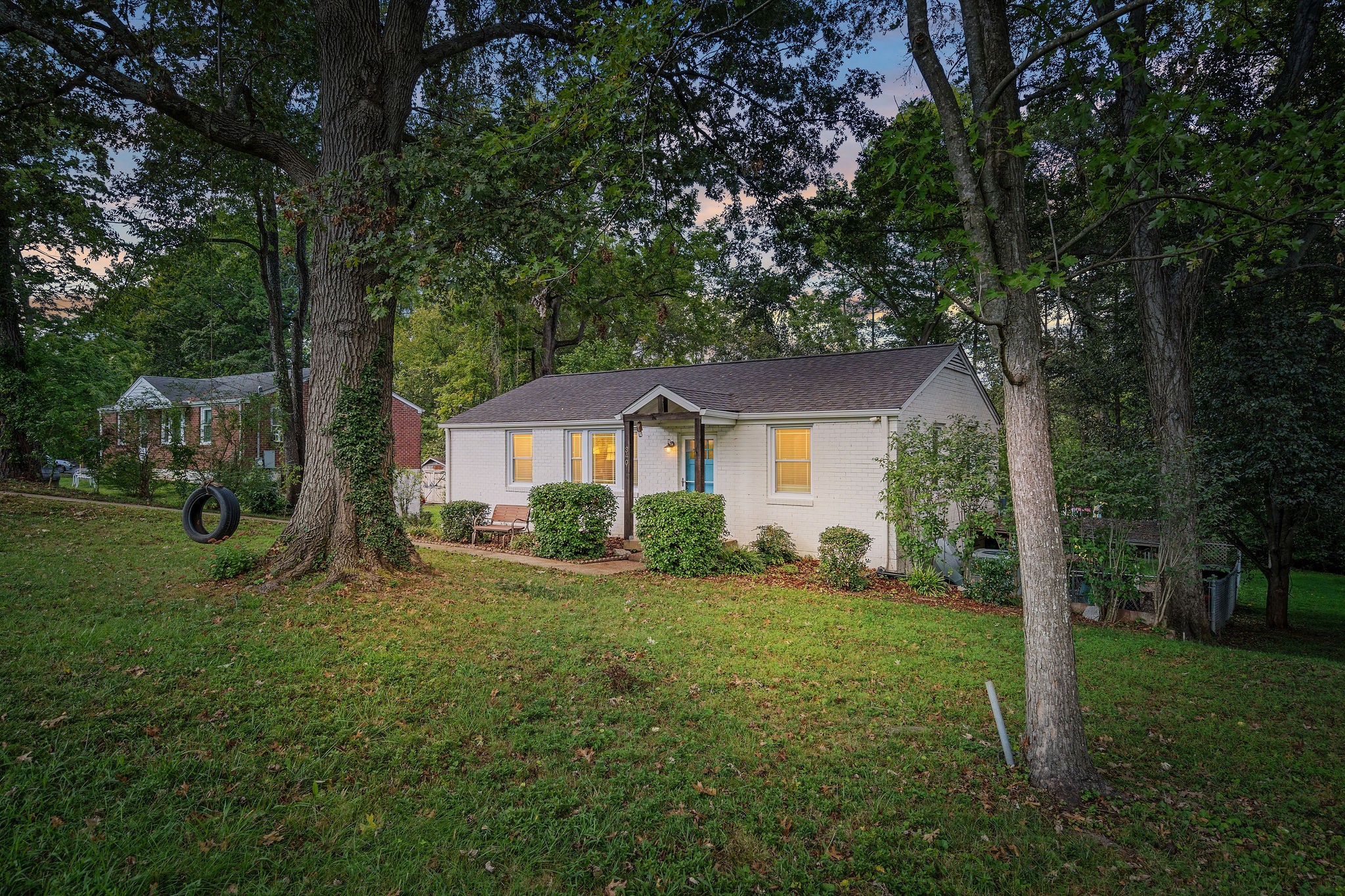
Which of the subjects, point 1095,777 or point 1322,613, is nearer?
point 1095,777

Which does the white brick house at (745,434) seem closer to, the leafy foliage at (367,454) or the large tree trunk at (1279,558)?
the large tree trunk at (1279,558)

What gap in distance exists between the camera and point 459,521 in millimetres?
14000

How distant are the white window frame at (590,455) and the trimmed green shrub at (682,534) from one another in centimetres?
395

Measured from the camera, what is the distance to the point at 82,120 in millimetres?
9898

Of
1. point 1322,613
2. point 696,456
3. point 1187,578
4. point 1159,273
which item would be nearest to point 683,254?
point 696,456

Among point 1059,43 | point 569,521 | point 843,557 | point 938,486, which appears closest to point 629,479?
point 569,521

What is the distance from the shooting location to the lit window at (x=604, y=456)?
51.3ft

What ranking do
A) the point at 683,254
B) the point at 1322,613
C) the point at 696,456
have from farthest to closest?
the point at 683,254 < the point at 1322,613 < the point at 696,456

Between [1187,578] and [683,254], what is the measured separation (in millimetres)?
17452

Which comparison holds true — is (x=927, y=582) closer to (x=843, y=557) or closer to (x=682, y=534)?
(x=843, y=557)

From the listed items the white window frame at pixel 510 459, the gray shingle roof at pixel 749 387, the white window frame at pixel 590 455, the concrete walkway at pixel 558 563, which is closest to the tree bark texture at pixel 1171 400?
the gray shingle roof at pixel 749 387

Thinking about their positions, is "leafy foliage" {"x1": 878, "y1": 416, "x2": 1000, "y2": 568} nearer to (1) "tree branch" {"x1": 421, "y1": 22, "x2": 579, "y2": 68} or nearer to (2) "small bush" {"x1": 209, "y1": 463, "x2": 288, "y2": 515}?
(1) "tree branch" {"x1": 421, "y1": 22, "x2": 579, "y2": 68}

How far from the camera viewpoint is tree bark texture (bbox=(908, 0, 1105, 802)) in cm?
400

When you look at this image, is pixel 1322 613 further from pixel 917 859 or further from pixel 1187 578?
pixel 917 859
